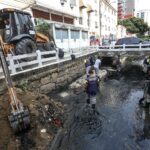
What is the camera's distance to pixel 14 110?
5.20m

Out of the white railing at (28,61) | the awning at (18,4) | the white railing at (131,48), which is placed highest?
the awning at (18,4)

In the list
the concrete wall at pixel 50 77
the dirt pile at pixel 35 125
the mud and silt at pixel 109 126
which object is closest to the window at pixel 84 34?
the concrete wall at pixel 50 77

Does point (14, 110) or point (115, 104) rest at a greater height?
point (14, 110)

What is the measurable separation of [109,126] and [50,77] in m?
5.01

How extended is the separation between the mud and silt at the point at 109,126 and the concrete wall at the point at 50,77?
1.86 m

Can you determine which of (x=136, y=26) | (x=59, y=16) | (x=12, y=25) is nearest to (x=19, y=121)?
(x=12, y=25)

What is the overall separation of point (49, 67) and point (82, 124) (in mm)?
4628

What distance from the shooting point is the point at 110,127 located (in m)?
6.80

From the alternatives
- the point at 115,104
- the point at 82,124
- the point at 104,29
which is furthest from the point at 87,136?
the point at 104,29

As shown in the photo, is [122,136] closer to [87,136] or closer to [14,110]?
[87,136]

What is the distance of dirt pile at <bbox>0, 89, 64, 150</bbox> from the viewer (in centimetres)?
506

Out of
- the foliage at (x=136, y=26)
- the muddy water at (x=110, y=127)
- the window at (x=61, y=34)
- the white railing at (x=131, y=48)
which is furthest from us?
the foliage at (x=136, y=26)

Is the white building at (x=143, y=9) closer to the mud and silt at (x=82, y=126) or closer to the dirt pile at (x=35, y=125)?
the mud and silt at (x=82, y=126)

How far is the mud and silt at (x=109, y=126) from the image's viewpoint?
5715mm
